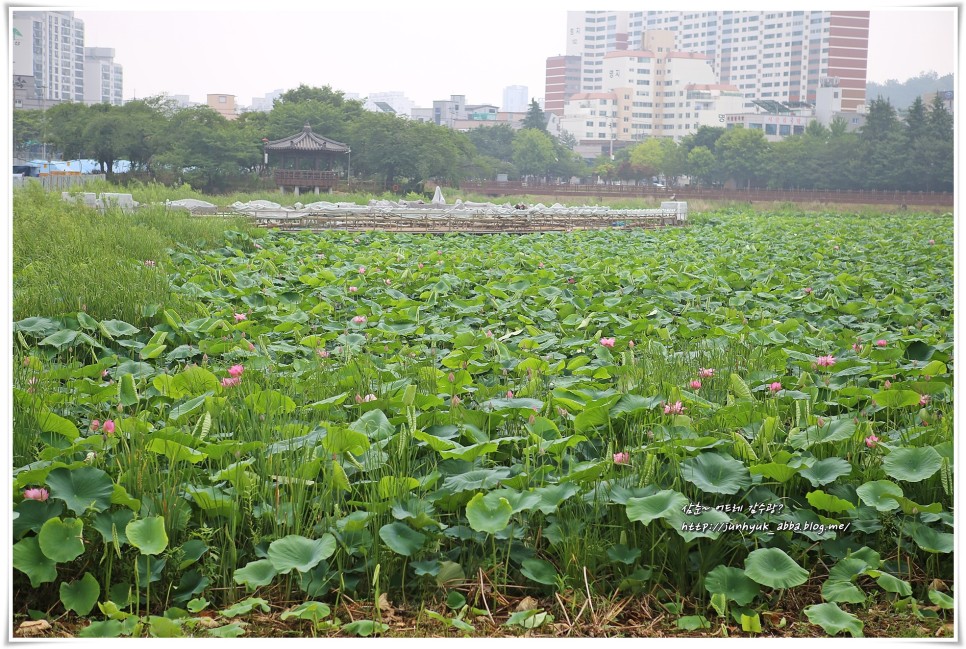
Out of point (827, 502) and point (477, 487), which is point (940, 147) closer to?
point (827, 502)

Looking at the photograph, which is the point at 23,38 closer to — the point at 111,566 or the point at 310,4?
the point at 310,4

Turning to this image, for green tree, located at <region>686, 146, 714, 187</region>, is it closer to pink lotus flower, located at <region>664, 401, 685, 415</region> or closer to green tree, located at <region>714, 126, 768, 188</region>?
green tree, located at <region>714, 126, 768, 188</region>

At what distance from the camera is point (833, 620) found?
110 cm

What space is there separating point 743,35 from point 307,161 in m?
8.68

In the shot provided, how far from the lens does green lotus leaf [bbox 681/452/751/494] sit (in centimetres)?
126

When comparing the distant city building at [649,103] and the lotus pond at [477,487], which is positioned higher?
the distant city building at [649,103]

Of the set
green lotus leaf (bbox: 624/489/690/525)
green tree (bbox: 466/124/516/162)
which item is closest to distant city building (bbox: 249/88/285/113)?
green tree (bbox: 466/124/516/162)

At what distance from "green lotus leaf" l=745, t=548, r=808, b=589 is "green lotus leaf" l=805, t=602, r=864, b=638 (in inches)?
1.5

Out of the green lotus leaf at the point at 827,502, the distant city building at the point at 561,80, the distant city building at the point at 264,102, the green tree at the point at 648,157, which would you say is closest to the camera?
the green lotus leaf at the point at 827,502

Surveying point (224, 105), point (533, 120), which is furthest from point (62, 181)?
point (533, 120)

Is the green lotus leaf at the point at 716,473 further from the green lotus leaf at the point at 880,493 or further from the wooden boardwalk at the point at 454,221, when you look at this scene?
the wooden boardwalk at the point at 454,221

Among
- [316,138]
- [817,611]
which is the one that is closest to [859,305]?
[817,611]

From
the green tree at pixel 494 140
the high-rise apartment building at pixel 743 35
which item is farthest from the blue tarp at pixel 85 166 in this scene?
the high-rise apartment building at pixel 743 35

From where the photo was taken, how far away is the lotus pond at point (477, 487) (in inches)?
45.3
